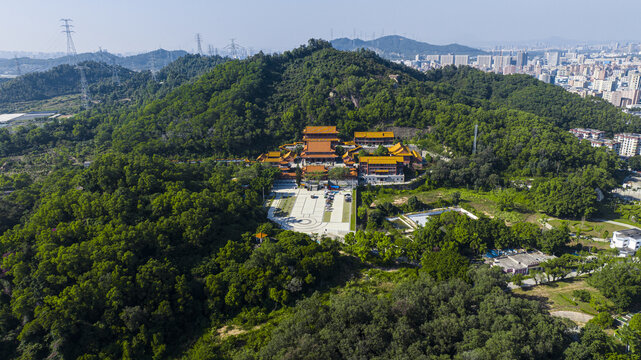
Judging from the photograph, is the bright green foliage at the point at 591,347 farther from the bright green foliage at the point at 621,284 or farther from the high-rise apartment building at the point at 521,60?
the high-rise apartment building at the point at 521,60

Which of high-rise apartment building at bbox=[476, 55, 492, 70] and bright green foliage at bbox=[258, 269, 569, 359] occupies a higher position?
high-rise apartment building at bbox=[476, 55, 492, 70]

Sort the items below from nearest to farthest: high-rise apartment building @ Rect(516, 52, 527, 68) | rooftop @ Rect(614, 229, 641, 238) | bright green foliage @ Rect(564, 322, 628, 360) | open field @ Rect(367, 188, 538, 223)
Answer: bright green foliage @ Rect(564, 322, 628, 360)
rooftop @ Rect(614, 229, 641, 238)
open field @ Rect(367, 188, 538, 223)
high-rise apartment building @ Rect(516, 52, 527, 68)

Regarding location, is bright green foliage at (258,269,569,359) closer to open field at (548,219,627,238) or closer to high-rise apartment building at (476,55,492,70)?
open field at (548,219,627,238)

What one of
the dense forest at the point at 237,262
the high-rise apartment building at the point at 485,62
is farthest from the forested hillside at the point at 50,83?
the high-rise apartment building at the point at 485,62

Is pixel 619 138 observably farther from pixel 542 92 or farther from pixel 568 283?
pixel 568 283

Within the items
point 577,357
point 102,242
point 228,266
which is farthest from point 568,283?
point 102,242

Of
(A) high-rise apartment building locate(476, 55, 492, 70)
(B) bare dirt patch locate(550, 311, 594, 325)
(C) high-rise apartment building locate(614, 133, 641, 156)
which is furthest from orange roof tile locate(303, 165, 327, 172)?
(A) high-rise apartment building locate(476, 55, 492, 70)
